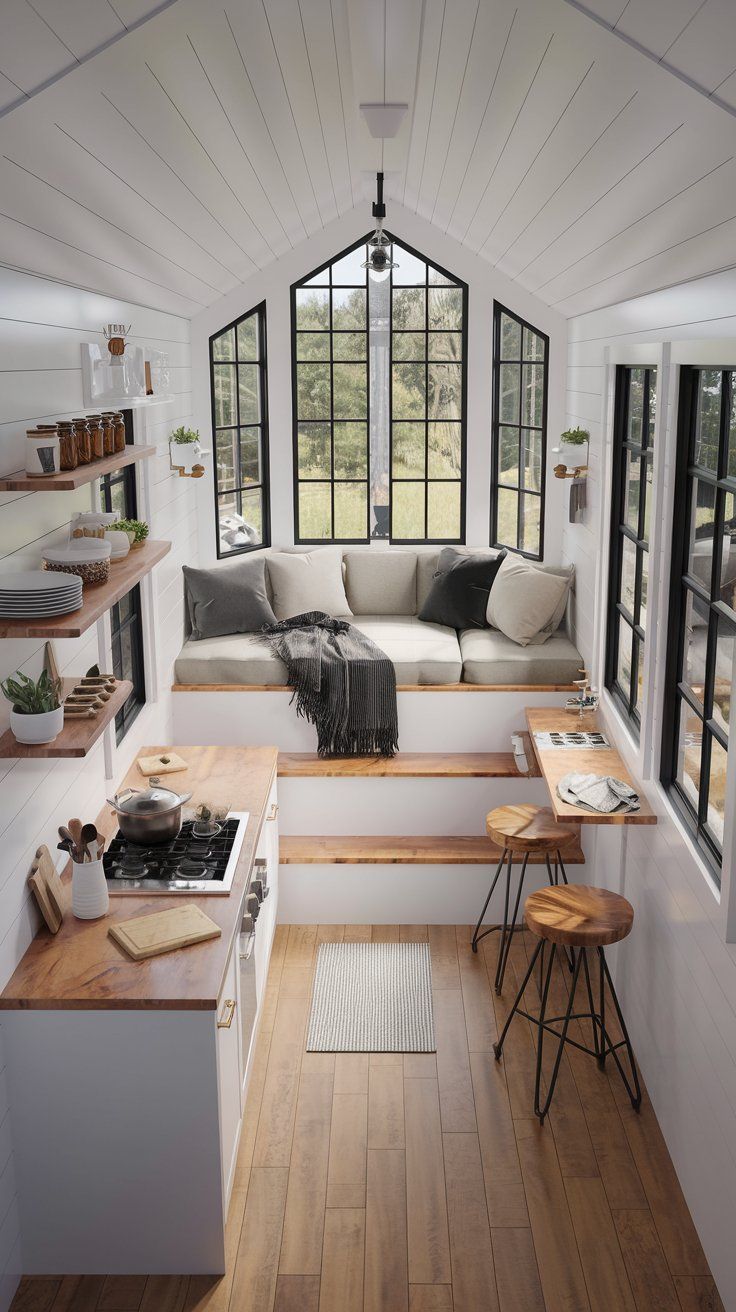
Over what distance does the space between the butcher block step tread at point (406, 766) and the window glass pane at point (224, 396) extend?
205 centimetres

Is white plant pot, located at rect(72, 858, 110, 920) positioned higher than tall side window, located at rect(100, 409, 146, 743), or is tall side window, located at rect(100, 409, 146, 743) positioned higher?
tall side window, located at rect(100, 409, 146, 743)

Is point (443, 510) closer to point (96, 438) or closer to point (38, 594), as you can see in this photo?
point (96, 438)

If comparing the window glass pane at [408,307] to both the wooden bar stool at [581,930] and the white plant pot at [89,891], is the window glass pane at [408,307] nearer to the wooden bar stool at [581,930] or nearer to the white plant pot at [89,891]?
the wooden bar stool at [581,930]

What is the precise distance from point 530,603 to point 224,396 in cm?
211

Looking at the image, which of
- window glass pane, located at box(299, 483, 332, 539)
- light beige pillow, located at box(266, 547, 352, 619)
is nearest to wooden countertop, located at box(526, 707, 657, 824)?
light beige pillow, located at box(266, 547, 352, 619)

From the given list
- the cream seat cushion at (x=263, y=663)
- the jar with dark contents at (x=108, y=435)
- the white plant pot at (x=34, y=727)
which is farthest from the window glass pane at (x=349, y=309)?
the white plant pot at (x=34, y=727)

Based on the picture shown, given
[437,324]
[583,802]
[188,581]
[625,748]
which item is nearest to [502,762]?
[625,748]

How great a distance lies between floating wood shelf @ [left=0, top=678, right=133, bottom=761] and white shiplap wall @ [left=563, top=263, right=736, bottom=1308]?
5.42 feet

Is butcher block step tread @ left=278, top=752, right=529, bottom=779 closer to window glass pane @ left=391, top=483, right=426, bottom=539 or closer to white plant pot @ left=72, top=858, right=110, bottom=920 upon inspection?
window glass pane @ left=391, top=483, right=426, bottom=539

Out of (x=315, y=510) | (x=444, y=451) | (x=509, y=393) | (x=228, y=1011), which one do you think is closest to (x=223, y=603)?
(x=315, y=510)

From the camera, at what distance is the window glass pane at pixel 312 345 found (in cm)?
659

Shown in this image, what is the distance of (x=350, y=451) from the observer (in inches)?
266

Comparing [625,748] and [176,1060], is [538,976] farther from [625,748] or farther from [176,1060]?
[176,1060]

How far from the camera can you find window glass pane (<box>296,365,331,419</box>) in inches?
262
